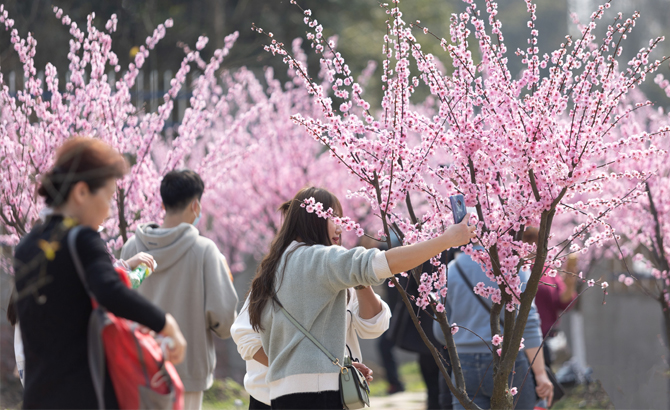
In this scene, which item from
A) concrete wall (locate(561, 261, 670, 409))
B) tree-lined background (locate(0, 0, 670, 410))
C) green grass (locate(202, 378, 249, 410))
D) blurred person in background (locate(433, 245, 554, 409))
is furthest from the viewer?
concrete wall (locate(561, 261, 670, 409))

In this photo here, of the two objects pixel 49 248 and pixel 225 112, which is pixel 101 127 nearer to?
pixel 49 248

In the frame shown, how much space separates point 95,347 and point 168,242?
1720mm

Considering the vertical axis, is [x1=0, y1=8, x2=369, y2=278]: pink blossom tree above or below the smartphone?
Answer: above

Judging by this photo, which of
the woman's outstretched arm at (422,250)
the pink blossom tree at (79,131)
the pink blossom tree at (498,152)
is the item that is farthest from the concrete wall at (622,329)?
the woman's outstretched arm at (422,250)

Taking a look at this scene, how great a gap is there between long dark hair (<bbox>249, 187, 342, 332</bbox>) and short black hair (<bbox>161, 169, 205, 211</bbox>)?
36.8 inches

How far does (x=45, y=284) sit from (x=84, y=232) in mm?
188

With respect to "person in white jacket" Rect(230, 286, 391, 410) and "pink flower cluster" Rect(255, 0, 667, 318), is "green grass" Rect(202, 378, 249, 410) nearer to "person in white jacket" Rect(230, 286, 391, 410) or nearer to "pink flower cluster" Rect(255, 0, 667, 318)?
"person in white jacket" Rect(230, 286, 391, 410)

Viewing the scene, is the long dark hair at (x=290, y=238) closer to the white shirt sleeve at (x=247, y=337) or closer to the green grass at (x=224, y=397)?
the white shirt sleeve at (x=247, y=337)

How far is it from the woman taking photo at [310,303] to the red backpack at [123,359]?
2.54ft

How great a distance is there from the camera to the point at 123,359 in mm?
2012

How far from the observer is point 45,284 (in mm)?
2051

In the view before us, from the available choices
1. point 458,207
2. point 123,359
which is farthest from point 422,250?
point 123,359

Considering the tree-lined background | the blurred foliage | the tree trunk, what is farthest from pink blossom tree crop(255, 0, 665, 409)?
the blurred foliage

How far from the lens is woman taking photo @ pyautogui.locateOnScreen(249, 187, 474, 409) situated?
2598 millimetres
